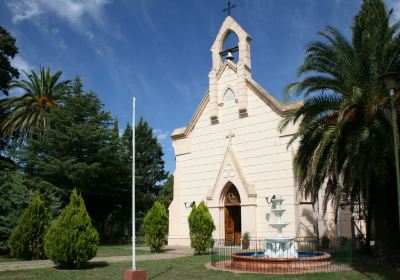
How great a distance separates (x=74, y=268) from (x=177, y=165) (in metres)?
15.4

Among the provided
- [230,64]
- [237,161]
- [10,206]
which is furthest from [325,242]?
[10,206]

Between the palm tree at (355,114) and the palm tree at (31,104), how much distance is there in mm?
25410

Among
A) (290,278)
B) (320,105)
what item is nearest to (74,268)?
(290,278)

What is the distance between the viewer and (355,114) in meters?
Answer: 14.6

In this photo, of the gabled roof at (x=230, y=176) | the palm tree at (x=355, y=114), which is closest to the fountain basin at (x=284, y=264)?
the palm tree at (x=355, y=114)

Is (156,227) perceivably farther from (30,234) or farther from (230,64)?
(230,64)

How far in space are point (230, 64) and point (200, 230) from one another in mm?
12089

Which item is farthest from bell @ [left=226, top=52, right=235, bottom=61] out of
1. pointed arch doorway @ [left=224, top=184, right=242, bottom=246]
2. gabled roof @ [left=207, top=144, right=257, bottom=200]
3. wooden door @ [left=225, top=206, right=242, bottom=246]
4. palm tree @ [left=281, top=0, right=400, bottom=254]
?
palm tree @ [left=281, top=0, right=400, bottom=254]

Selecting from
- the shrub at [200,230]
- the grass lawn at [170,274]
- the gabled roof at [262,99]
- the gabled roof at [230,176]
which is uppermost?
the gabled roof at [262,99]

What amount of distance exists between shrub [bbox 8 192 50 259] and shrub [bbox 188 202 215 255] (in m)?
7.45

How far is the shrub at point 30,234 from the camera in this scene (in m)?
18.8

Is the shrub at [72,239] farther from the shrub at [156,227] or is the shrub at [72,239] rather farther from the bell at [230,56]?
the bell at [230,56]

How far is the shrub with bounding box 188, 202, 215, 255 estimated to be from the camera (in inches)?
851

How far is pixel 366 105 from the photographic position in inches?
559
